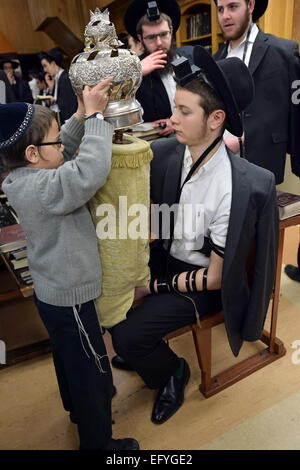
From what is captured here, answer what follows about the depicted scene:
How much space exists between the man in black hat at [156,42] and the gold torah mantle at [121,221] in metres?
0.75

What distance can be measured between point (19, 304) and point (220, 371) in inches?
61.2

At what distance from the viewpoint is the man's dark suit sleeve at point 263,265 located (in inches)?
51.5

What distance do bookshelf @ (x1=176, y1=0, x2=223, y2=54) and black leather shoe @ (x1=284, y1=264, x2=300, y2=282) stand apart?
269 cm

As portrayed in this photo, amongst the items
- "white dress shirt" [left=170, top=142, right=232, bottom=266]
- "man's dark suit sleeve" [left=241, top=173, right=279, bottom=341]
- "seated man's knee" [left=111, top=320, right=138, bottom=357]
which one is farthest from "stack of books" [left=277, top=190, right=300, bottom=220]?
"seated man's knee" [left=111, top=320, right=138, bottom=357]

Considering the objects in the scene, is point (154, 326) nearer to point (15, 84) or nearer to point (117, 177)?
point (117, 177)

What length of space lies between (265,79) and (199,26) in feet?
8.89

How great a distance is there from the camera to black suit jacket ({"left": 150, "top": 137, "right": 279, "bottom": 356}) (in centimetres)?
126

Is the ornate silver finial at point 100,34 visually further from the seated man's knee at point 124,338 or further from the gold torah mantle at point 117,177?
the seated man's knee at point 124,338

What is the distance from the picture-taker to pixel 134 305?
145 cm

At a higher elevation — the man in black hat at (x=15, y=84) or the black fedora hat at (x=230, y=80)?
the black fedora hat at (x=230, y=80)

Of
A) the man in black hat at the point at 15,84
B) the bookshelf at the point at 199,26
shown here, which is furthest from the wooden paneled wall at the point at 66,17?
the man in black hat at the point at 15,84

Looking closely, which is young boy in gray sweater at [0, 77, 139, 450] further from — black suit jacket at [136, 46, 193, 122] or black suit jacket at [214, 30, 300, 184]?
black suit jacket at [214, 30, 300, 184]

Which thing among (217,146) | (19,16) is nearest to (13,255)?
(217,146)
